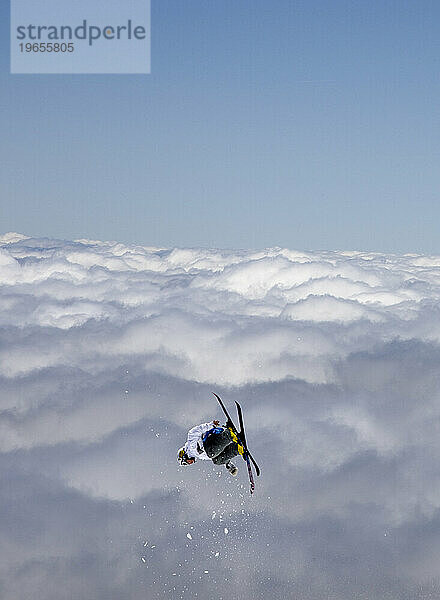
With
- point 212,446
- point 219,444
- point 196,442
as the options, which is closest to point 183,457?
point 196,442

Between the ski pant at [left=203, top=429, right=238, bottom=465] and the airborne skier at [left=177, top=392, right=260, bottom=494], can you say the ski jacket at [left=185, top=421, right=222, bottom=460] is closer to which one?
the airborne skier at [left=177, top=392, right=260, bottom=494]

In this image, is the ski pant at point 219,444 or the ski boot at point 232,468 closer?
the ski pant at point 219,444

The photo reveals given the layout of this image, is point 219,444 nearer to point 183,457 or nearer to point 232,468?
point 232,468

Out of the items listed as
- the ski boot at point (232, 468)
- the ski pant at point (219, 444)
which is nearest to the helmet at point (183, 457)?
the ski pant at point (219, 444)

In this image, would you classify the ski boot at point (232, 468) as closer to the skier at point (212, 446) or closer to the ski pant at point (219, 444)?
the skier at point (212, 446)

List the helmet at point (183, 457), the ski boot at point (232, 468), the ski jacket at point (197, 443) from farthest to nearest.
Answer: the helmet at point (183, 457) → the ski boot at point (232, 468) → the ski jacket at point (197, 443)

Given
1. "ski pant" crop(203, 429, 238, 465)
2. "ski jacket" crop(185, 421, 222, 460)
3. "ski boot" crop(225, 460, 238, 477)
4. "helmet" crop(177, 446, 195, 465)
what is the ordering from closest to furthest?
"ski pant" crop(203, 429, 238, 465) → "ski jacket" crop(185, 421, 222, 460) → "ski boot" crop(225, 460, 238, 477) → "helmet" crop(177, 446, 195, 465)

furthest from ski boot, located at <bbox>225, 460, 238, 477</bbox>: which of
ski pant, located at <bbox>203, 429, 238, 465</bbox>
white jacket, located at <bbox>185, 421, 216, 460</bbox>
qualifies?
white jacket, located at <bbox>185, 421, 216, 460</bbox>
